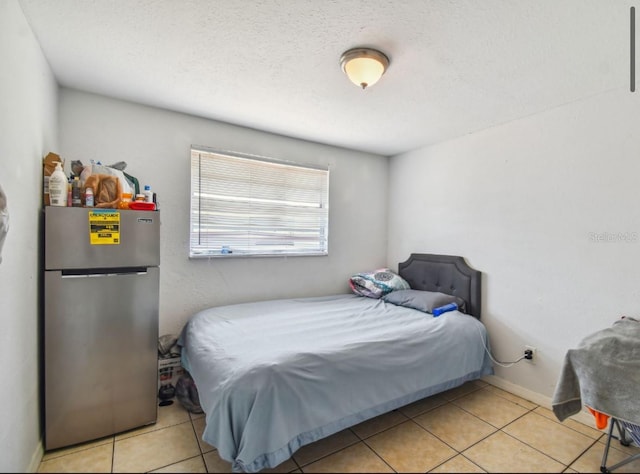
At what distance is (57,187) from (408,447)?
195cm

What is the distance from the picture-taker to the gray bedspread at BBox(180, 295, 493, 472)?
1218 millimetres

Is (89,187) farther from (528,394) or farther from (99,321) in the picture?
(528,394)

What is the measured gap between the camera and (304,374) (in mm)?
1380

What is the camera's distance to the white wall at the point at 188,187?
2.00m

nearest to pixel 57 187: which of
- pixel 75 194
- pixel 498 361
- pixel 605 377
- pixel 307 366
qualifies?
pixel 75 194

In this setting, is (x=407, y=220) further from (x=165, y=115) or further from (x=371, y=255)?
(x=165, y=115)

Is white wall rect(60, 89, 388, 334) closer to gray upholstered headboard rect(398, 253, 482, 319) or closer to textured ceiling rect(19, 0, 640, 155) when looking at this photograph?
textured ceiling rect(19, 0, 640, 155)

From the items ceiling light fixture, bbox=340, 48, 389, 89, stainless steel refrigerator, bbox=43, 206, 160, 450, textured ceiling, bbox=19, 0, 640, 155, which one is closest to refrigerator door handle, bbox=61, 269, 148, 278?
stainless steel refrigerator, bbox=43, 206, 160, 450

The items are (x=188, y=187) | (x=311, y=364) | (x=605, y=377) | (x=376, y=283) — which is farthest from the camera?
(x=376, y=283)

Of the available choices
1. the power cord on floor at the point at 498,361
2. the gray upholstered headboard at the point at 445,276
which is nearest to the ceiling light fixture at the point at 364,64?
the gray upholstered headboard at the point at 445,276

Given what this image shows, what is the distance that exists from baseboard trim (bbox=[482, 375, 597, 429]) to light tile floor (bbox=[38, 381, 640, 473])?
234 millimetres

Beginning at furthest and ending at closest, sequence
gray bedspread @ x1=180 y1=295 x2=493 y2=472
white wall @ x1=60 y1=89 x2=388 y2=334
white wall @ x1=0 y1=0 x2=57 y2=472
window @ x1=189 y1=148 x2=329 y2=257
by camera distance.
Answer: window @ x1=189 y1=148 x2=329 y2=257
white wall @ x1=60 y1=89 x2=388 y2=334
gray bedspread @ x1=180 y1=295 x2=493 y2=472
white wall @ x1=0 y1=0 x2=57 y2=472

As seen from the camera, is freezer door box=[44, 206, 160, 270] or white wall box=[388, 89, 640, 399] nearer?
freezer door box=[44, 206, 160, 270]

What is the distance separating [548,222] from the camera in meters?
2.06
